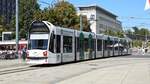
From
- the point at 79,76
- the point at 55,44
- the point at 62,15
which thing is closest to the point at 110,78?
the point at 79,76

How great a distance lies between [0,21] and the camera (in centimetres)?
10088

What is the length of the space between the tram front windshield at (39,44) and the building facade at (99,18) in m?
101

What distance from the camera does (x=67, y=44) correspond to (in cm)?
3631

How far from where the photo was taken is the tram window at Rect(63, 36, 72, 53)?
35.4m

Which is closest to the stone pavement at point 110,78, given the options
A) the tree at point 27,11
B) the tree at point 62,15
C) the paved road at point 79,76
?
the paved road at point 79,76

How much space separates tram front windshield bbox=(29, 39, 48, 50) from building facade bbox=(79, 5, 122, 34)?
101 meters

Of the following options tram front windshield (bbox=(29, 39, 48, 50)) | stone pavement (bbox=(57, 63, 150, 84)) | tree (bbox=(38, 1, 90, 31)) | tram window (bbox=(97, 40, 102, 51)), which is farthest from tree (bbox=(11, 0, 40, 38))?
stone pavement (bbox=(57, 63, 150, 84))

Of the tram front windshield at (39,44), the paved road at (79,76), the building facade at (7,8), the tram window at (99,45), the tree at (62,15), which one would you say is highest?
the building facade at (7,8)

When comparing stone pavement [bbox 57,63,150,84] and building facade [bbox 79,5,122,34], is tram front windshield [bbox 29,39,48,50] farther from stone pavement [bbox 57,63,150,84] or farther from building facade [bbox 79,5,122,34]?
building facade [bbox 79,5,122,34]

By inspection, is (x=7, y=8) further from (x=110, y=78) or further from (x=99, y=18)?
(x=110, y=78)

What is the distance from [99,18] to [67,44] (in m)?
117

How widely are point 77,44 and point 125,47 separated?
103 feet

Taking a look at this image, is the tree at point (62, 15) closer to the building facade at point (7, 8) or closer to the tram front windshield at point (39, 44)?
the tram front windshield at point (39, 44)

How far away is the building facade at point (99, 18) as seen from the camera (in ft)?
481
